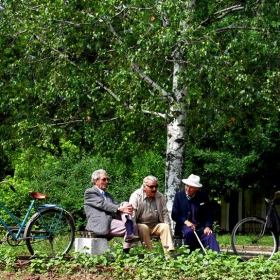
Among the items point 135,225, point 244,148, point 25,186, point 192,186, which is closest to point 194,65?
point 192,186

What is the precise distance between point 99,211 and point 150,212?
793mm

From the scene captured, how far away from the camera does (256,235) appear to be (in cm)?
1437

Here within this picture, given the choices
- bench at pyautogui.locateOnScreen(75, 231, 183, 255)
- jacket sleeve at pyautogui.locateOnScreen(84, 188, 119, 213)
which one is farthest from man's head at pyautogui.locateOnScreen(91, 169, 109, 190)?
bench at pyautogui.locateOnScreen(75, 231, 183, 255)

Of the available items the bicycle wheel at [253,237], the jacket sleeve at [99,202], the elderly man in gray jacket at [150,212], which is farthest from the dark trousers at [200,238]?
the bicycle wheel at [253,237]

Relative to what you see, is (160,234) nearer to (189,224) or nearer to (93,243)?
(189,224)

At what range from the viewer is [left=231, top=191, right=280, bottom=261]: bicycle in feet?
44.7

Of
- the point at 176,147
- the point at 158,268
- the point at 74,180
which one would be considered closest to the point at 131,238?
the point at 158,268

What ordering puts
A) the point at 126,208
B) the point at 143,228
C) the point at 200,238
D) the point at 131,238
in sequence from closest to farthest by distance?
the point at 131,238, the point at 126,208, the point at 143,228, the point at 200,238

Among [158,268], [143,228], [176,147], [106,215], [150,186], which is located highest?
[176,147]

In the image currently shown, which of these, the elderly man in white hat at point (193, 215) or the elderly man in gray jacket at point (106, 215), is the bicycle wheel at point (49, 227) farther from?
the elderly man in white hat at point (193, 215)

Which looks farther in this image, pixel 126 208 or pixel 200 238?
pixel 200 238

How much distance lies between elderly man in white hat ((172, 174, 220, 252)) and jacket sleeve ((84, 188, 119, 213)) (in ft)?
3.57

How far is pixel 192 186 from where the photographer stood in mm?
11953

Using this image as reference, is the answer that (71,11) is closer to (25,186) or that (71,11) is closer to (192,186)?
(192,186)
